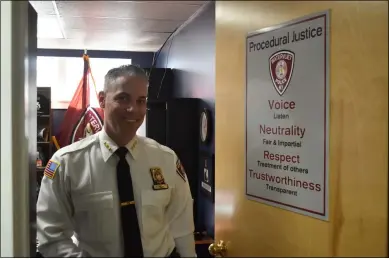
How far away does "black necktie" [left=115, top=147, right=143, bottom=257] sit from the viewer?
53.0 inches

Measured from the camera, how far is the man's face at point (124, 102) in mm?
1489

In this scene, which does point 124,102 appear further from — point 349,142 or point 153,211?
point 349,142

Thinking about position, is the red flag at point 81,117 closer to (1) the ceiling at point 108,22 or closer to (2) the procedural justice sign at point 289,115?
(1) the ceiling at point 108,22

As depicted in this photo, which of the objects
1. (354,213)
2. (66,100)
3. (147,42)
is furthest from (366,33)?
(66,100)

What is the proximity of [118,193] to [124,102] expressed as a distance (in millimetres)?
342

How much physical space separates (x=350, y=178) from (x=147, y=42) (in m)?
2.29

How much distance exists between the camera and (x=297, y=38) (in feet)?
2.95

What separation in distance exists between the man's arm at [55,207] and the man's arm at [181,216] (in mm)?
397

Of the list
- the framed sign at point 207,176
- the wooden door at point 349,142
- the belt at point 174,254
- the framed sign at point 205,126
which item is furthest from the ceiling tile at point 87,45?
the wooden door at point 349,142

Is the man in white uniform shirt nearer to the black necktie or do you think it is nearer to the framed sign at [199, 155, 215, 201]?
the black necktie

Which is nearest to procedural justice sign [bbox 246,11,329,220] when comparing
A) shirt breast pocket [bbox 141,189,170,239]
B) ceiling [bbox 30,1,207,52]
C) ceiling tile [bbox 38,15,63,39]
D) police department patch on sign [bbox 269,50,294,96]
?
police department patch on sign [bbox 269,50,294,96]

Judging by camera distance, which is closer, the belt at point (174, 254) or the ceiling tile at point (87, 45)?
the belt at point (174, 254)

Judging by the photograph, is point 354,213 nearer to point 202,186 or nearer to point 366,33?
point 366,33

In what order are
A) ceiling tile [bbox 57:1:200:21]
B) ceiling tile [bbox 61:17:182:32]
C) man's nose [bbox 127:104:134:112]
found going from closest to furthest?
man's nose [bbox 127:104:134:112] < ceiling tile [bbox 57:1:200:21] < ceiling tile [bbox 61:17:182:32]
